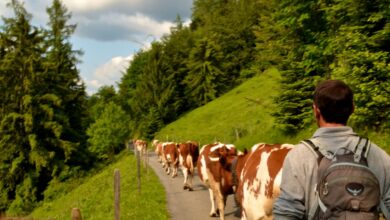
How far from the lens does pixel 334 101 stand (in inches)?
108

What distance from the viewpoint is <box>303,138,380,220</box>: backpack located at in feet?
8.16

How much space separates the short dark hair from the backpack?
0.90ft

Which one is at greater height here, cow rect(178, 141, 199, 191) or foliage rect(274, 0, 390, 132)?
foliage rect(274, 0, 390, 132)

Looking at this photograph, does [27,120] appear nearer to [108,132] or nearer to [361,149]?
[108,132]

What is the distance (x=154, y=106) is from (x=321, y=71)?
50.4 metres

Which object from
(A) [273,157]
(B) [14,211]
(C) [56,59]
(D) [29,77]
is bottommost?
(B) [14,211]

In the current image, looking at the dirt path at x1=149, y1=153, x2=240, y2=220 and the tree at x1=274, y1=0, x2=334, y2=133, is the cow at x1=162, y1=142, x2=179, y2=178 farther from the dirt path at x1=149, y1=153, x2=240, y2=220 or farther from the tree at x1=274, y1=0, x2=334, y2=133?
the tree at x1=274, y1=0, x2=334, y2=133

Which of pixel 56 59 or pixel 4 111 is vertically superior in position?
pixel 56 59

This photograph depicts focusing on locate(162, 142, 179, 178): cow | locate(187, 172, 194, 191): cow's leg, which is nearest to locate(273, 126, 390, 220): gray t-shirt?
locate(187, 172, 194, 191): cow's leg

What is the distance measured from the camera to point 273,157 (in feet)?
19.4

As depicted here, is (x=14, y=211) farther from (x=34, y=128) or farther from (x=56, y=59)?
(x=56, y=59)

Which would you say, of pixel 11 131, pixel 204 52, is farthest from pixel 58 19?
pixel 204 52

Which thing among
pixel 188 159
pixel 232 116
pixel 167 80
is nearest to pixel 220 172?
pixel 188 159

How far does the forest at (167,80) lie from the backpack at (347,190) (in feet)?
39.5
